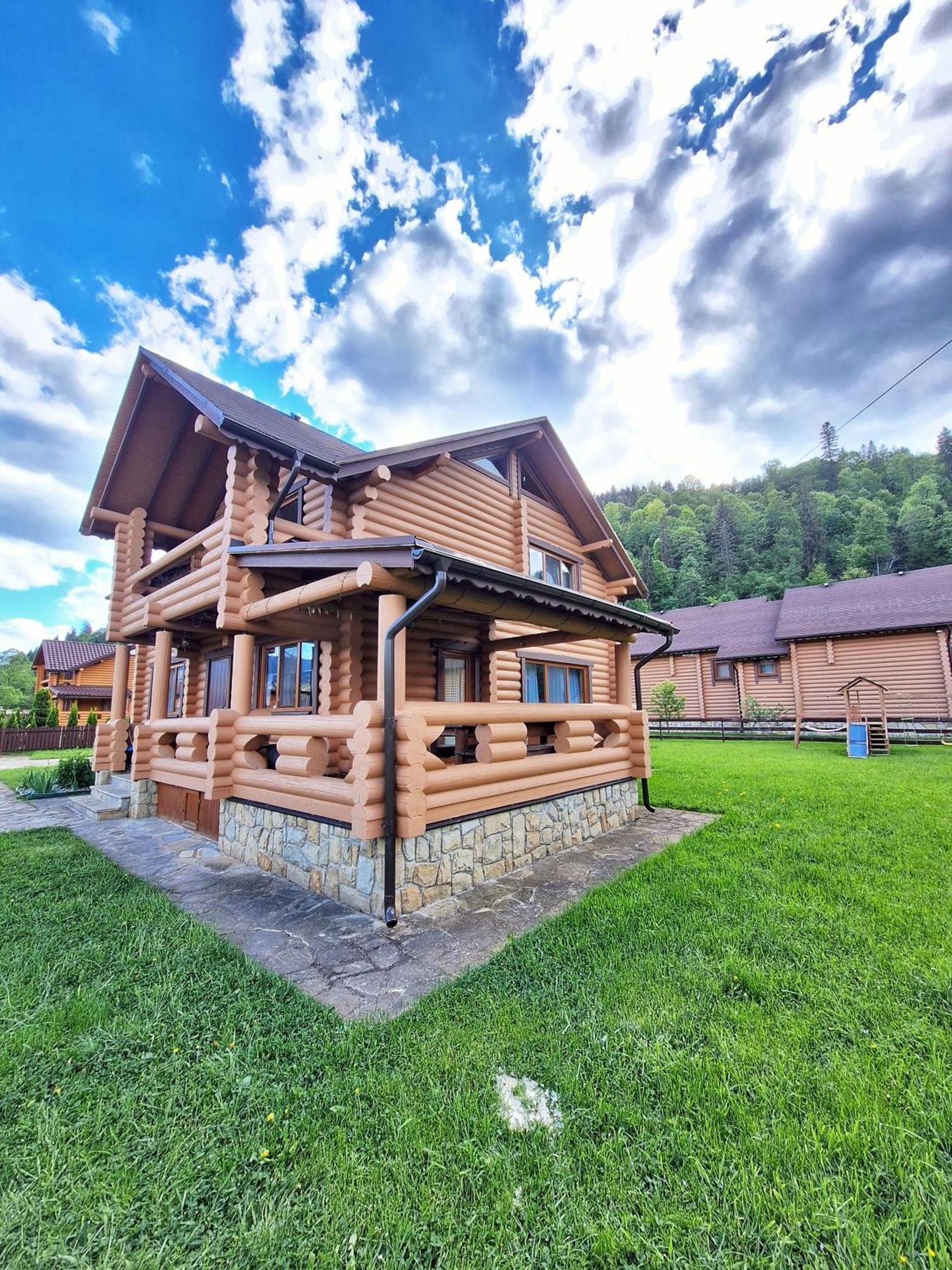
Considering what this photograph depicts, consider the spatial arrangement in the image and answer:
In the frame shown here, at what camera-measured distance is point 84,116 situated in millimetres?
10805

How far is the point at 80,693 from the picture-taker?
32750 mm

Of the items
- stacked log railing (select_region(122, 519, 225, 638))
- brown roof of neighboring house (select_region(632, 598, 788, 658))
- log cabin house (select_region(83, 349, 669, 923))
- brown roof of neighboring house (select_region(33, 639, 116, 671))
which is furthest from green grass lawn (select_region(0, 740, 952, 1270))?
brown roof of neighboring house (select_region(33, 639, 116, 671))

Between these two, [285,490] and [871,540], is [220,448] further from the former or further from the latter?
[871,540]

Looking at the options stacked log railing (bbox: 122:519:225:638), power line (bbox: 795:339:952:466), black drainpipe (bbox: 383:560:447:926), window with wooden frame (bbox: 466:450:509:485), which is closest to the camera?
black drainpipe (bbox: 383:560:447:926)

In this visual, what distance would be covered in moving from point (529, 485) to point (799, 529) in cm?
5618

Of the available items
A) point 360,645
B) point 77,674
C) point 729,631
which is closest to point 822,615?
point 729,631

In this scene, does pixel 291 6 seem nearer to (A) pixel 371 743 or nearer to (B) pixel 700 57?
(B) pixel 700 57

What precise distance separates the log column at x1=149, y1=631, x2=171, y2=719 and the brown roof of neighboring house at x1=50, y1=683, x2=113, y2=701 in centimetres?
3049

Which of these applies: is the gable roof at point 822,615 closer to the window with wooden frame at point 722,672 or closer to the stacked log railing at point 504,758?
the window with wooden frame at point 722,672

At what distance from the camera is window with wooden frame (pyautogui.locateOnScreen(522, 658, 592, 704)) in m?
10.6

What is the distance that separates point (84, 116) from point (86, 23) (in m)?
2.43

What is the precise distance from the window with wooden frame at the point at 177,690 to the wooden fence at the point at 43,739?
1374 centimetres

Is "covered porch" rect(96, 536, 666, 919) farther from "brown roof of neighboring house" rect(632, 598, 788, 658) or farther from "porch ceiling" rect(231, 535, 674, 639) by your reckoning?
"brown roof of neighboring house" rect(632, 598, 788, 658)

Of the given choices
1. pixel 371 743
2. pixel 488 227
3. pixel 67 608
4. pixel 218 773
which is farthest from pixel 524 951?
pixel 67 608
